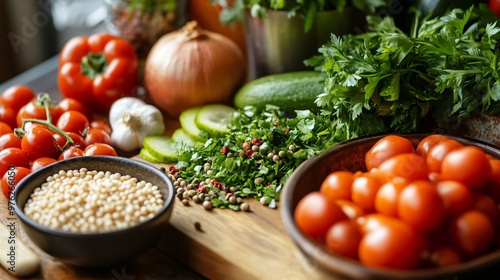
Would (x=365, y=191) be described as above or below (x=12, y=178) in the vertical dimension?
above

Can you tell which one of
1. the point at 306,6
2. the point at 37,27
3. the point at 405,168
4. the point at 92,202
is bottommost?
the point at 37,27

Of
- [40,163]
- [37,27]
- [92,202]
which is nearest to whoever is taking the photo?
[92,202]

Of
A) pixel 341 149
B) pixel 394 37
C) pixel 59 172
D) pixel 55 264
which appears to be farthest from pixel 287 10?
pixel 55 264

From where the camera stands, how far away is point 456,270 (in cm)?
100

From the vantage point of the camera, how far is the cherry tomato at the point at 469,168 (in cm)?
112

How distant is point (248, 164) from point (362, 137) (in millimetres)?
290

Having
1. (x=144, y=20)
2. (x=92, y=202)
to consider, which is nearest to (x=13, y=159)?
(x=92, y=202)

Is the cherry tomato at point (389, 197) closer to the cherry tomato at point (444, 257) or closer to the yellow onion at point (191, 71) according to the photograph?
the cherry tomato at point (444, 257)

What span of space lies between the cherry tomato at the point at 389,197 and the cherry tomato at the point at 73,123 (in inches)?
37.4

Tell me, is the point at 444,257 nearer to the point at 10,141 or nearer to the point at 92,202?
the point at 92,202

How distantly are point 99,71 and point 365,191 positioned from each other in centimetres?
122

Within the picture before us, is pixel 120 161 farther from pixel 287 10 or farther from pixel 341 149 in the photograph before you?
pixel 287 10

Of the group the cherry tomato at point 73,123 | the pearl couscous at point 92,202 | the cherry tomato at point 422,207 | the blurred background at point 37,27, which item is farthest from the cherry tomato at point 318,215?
the blurred background at point 37,27

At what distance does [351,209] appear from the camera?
116 centimetres
